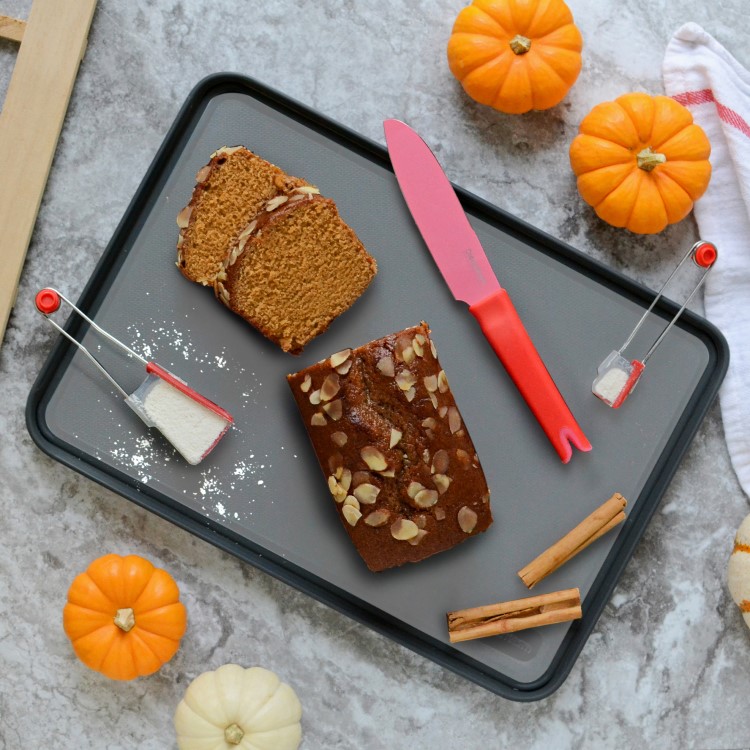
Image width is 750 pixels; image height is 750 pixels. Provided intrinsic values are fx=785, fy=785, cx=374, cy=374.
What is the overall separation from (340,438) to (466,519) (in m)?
0.46

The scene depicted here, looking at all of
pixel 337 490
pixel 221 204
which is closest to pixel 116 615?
pixel 337 490

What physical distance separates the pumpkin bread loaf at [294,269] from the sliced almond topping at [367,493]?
1.53 ft

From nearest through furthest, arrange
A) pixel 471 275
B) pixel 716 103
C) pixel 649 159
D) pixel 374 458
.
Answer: pixel 374 458
pixel 649 159
pixel 471 275
pixel 716 103

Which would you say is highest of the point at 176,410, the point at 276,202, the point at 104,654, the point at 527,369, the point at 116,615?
the point at 276,202

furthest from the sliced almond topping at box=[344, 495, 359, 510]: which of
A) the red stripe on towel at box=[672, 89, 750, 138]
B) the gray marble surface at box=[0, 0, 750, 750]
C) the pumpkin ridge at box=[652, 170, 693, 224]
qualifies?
the red stripe on towel at box=[672, 89, 750, 138]

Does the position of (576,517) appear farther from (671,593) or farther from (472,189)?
(472,189)

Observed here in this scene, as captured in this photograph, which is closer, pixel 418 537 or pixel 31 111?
pixel 418 537

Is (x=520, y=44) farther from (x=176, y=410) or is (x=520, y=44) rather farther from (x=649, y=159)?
(x=176, y=410)

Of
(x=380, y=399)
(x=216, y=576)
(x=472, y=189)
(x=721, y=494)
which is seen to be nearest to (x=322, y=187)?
(x=472, y=189)

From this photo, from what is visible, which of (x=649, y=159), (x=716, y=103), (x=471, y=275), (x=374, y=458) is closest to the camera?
(x=374, y=458)

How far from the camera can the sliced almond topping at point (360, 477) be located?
227 centimetres

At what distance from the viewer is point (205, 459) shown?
2.44 m

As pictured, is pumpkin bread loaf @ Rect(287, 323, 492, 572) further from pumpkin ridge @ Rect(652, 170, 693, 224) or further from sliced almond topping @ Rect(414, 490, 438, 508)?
pumpkin ridge @ Rect(652, 170, 693, 224)

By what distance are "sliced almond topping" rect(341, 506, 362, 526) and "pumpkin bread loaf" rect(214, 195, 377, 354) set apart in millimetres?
502
